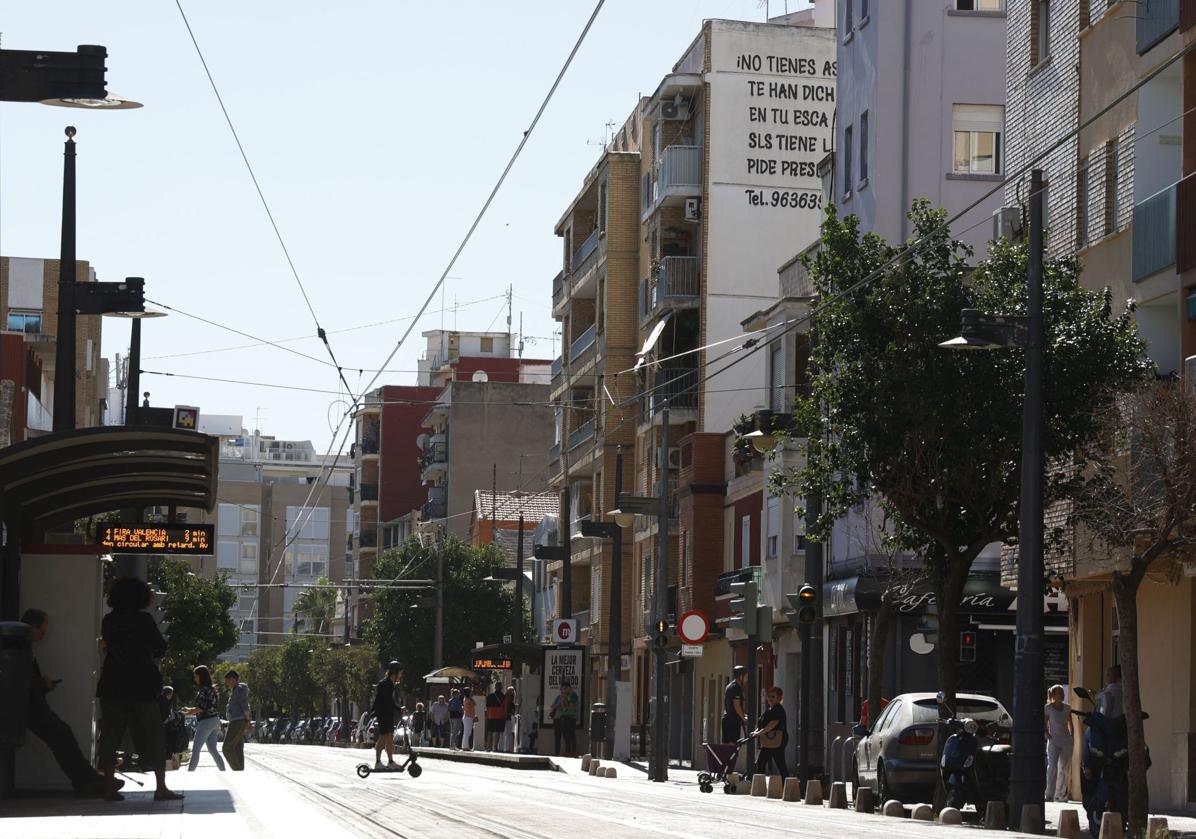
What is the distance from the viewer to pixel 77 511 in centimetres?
2180

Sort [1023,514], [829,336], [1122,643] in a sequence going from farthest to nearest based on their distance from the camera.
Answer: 1. [829,336]
2. [1023,514]
3. [1122,643]

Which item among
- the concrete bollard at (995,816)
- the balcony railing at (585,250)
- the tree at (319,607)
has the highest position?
the balcony railing at (585,250)

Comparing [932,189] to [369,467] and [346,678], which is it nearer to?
[346,678]

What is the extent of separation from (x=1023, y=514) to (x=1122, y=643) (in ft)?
7.23

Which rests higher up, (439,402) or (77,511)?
(439,402)

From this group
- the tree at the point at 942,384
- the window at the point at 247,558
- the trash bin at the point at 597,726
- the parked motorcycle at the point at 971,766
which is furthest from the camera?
the window at the point at 247,558

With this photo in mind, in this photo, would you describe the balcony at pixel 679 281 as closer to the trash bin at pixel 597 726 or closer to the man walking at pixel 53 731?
the trash bin at pixel 597 726

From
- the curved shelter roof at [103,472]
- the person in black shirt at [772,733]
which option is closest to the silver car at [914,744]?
the person in black shirt at [772,733]

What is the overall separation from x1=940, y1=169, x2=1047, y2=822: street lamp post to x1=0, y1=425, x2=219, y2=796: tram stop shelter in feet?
26.5

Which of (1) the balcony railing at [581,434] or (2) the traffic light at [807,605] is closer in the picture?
(2) the traffic light at [807,605]

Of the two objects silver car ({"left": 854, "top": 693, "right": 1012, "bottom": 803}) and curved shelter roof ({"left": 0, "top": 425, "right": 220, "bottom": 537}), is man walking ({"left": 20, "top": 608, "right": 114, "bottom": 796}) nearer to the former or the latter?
curved shelter roof ({"left": 0, "top": 425, "right": 220, "bottom": 537})

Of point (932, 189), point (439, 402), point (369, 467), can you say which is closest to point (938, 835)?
point (932, 189)

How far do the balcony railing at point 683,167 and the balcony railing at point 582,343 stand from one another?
10216 mm

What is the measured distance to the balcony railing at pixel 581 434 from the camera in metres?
73.9
